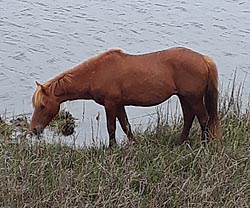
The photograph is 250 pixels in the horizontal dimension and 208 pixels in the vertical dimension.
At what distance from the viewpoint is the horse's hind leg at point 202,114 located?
Answer: 18.3 feet

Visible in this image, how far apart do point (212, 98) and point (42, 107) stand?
140 centimetres

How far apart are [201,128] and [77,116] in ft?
5.70

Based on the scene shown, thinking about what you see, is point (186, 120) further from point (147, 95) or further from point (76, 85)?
point (76, 85)

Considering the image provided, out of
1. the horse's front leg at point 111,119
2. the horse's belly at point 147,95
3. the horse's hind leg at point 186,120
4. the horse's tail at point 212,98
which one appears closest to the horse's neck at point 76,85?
the horse's front leg at point 111,119

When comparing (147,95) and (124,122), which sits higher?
(147,95)

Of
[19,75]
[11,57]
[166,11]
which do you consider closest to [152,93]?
[19,75]

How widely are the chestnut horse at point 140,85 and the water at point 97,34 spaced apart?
4.03 feet

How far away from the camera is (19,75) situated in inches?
323

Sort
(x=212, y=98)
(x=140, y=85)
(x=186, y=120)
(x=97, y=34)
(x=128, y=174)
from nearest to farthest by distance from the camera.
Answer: (x=128, y=174) < (x=140, y=85) < (x=212, y=98) < (x=186, y=120) < (x=97, y=34)

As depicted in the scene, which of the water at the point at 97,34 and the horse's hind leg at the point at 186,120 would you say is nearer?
the horse's hind leg at the point at 186,120

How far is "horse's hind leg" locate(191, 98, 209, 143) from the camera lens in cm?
559

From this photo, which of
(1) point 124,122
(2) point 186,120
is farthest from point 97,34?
(2) point 186,120

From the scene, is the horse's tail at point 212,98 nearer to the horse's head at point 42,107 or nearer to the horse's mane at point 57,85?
the horse's mane at point 57,85

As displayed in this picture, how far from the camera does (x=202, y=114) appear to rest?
223 inches
